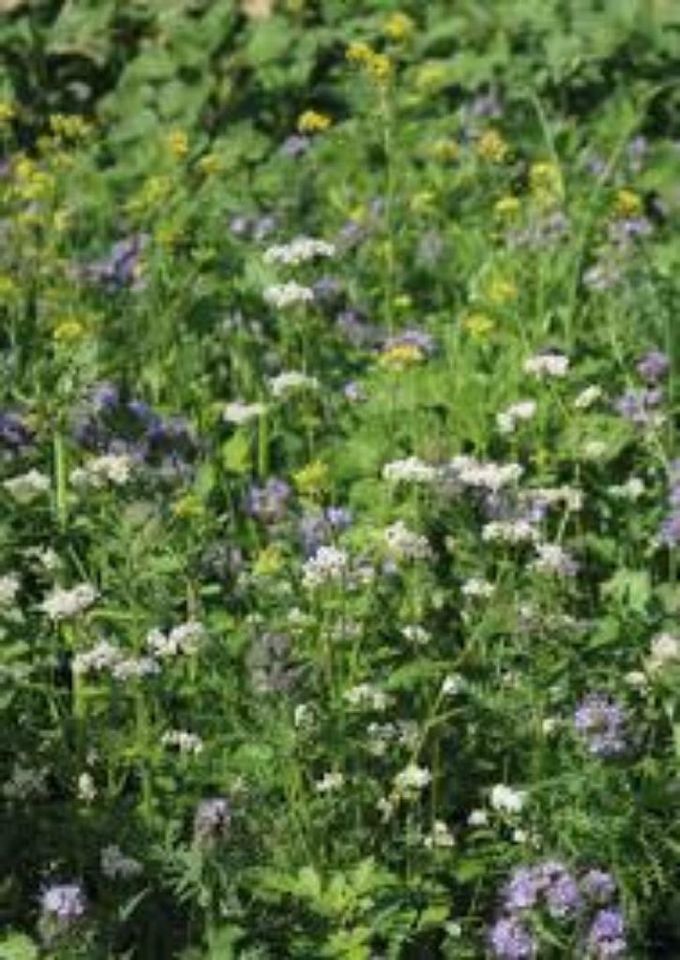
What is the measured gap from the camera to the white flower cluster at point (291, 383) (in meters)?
4.18

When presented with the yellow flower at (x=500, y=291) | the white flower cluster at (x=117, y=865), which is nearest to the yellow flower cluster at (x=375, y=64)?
the yellow flower at (x=500, y=291)

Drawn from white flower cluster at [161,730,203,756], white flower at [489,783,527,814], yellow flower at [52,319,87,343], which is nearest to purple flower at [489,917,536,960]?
white flower at [489,783,527,814]

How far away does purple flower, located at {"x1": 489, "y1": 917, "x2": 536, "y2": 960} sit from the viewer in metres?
3.12

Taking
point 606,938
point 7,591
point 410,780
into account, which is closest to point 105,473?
point 7,591

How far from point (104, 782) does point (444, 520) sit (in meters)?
0.74

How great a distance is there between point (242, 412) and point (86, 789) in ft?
3.28

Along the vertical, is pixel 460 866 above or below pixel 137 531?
below

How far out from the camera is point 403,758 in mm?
3521

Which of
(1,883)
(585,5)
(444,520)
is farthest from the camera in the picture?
(585,5)

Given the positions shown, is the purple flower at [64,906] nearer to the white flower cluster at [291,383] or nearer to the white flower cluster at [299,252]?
the white flower cluster at [291,383]

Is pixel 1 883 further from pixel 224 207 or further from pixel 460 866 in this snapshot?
pixel 224 207

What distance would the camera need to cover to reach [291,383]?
164 inches

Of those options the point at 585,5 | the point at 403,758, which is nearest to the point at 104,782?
the point at 403,758

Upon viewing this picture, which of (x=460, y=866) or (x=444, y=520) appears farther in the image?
(x=444, y=520)
